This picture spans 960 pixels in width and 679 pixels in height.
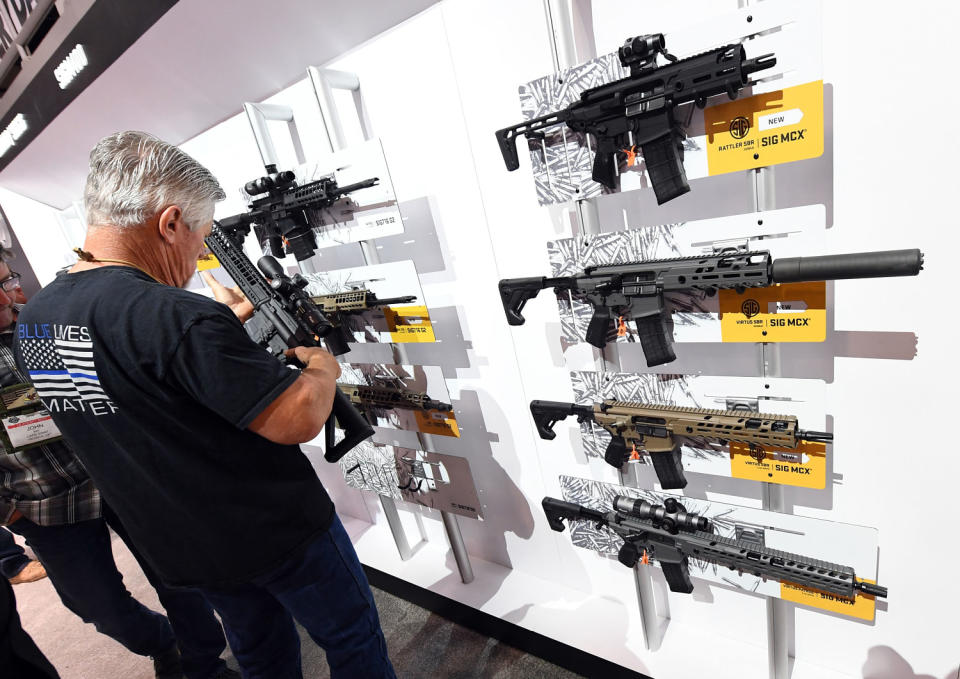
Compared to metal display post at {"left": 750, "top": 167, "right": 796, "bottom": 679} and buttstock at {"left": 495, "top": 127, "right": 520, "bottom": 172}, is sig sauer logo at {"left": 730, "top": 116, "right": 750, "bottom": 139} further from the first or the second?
buttstock at {"left": 495, "top": 127, "right": 520, "bottom": 172}

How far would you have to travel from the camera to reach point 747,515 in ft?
4.91

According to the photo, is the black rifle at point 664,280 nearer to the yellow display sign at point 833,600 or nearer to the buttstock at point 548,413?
the buttstock at point 548,413

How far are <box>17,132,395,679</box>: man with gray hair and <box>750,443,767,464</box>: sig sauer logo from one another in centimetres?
119

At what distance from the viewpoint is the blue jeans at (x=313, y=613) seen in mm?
1528

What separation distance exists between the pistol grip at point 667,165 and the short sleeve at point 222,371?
3.61 ft

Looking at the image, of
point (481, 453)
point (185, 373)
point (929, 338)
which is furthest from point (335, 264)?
point (929, 338)

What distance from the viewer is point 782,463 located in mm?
1409

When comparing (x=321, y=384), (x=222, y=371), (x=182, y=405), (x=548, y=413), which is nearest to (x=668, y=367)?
(x=548, y=413)

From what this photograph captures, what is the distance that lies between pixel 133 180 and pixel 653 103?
1298 millimetres

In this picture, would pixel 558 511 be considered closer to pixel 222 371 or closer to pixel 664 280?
pixel 664 280

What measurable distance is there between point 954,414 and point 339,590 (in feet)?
5.92

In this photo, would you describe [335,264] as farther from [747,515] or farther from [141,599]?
[141,599]

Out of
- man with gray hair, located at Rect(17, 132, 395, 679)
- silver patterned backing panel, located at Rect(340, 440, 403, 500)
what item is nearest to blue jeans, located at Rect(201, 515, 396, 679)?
man with gray hair, located at Rect(17, 132, 395, 679)

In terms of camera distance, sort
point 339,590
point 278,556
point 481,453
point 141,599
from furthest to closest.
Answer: point 141,599, point 481,453, point 339,590, point 278,556
